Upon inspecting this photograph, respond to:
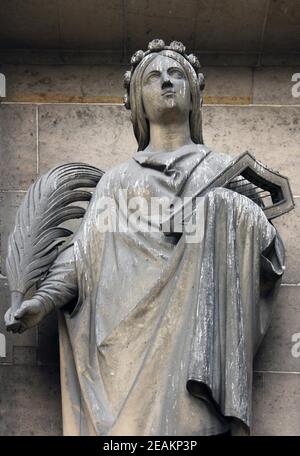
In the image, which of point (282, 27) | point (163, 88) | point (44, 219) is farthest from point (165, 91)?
point (282, 27)

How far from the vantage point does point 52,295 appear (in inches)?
344

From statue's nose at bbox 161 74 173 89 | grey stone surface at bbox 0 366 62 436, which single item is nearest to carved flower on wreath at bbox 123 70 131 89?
statue's nose at bbox 161 74 173 89

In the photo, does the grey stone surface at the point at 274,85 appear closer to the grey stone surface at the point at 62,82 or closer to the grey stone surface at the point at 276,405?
the grey stone surface at the point at 62,82

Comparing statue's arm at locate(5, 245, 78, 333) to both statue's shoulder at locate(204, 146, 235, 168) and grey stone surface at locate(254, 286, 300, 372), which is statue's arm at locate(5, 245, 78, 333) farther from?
grey stone surface at locate(254, 286, 300, 372)

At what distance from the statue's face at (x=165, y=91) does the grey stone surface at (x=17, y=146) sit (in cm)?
85

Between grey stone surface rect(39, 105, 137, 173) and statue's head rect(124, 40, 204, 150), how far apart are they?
0.60 metres

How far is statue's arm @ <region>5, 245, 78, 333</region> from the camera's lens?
8.66 metres

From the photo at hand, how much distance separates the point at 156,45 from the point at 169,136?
41cm

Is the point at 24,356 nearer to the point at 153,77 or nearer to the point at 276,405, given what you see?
the point at 276,405

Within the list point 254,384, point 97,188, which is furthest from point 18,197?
point 254,384

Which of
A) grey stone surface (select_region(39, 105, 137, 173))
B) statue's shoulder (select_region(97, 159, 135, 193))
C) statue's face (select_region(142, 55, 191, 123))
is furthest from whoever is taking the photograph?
grey stone surface (select_region(39, 105, 137, 173))

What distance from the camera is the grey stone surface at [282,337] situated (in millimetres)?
9266

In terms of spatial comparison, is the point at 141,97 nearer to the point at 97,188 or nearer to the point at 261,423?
the point at 97,188
